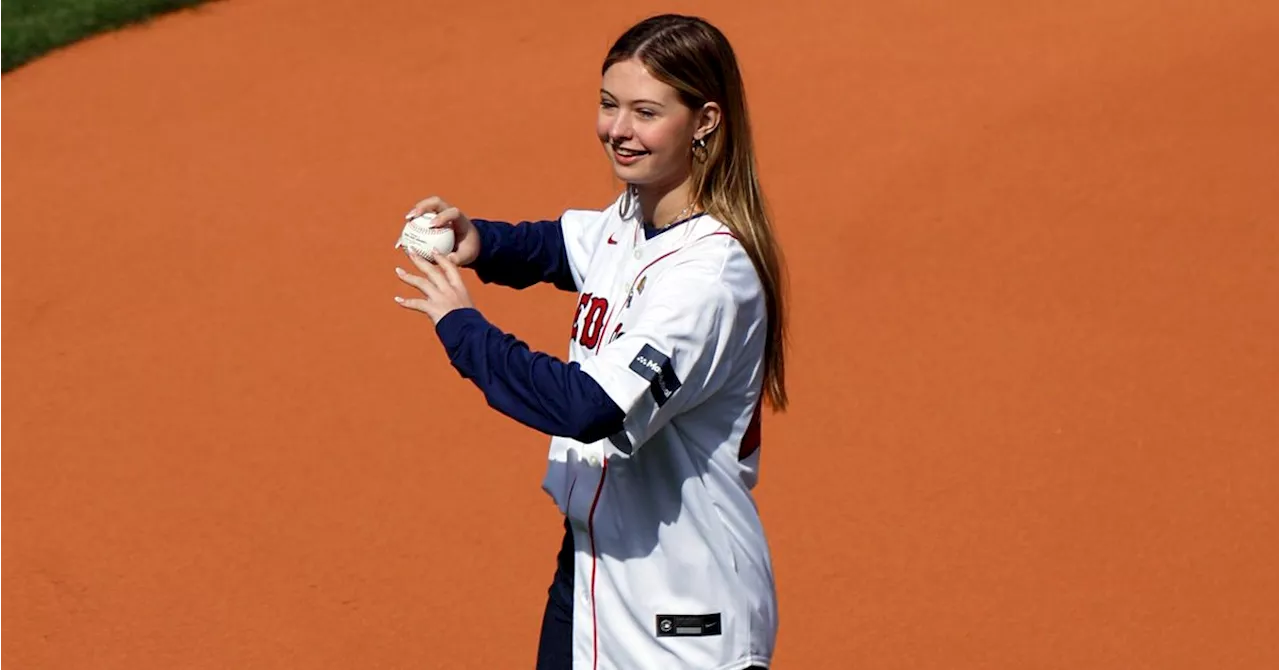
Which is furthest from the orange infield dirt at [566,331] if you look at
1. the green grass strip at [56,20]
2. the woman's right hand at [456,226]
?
the woman's right hand at [456,226]

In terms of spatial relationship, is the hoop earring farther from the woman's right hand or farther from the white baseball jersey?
the woman's right hand

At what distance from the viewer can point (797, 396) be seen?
625 cm

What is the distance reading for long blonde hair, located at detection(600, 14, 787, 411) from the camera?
287 centimetres

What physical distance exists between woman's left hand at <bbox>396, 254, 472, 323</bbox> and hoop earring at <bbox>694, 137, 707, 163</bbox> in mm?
501

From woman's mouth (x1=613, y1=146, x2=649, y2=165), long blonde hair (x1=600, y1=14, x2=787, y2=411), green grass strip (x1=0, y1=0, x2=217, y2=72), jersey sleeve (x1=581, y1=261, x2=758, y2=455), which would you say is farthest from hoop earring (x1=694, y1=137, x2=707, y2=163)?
green grass strip (x1=0, y1=0, x2=217, y2=72)

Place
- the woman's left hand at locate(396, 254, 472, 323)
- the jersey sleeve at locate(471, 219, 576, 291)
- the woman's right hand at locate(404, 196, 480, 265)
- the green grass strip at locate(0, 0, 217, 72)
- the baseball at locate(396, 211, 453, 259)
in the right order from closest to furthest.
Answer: the woman's left hand at locate(396, 254, 472, 323) < the baseball at locate(396, 211, 453, 259) < the woman's right hand at locate(404, 196, 480, 265) < the jersey sleeve at locate(471, 219, 576, 291) < the green grass strip at locate(0, 0, 217, 72)

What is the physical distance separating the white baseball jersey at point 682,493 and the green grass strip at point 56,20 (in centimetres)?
751

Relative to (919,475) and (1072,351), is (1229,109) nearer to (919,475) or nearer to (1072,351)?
(1072,351)

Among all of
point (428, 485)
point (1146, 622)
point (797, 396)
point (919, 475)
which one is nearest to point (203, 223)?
point (428, 485)

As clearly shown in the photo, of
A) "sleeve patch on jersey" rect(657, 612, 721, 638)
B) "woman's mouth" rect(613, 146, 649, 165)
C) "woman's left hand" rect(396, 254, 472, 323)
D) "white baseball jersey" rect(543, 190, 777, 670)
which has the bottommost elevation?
"sleeve patch on jersey" rect(657, 612, 721, 638)

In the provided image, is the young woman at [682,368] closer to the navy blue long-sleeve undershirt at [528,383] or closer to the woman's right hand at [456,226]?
→ the navy blue long-sleeve undershirt at [528,383]

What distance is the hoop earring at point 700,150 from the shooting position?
2938 mm

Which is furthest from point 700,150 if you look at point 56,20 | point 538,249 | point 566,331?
point 56,20

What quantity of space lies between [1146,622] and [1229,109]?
3607 millimetres
